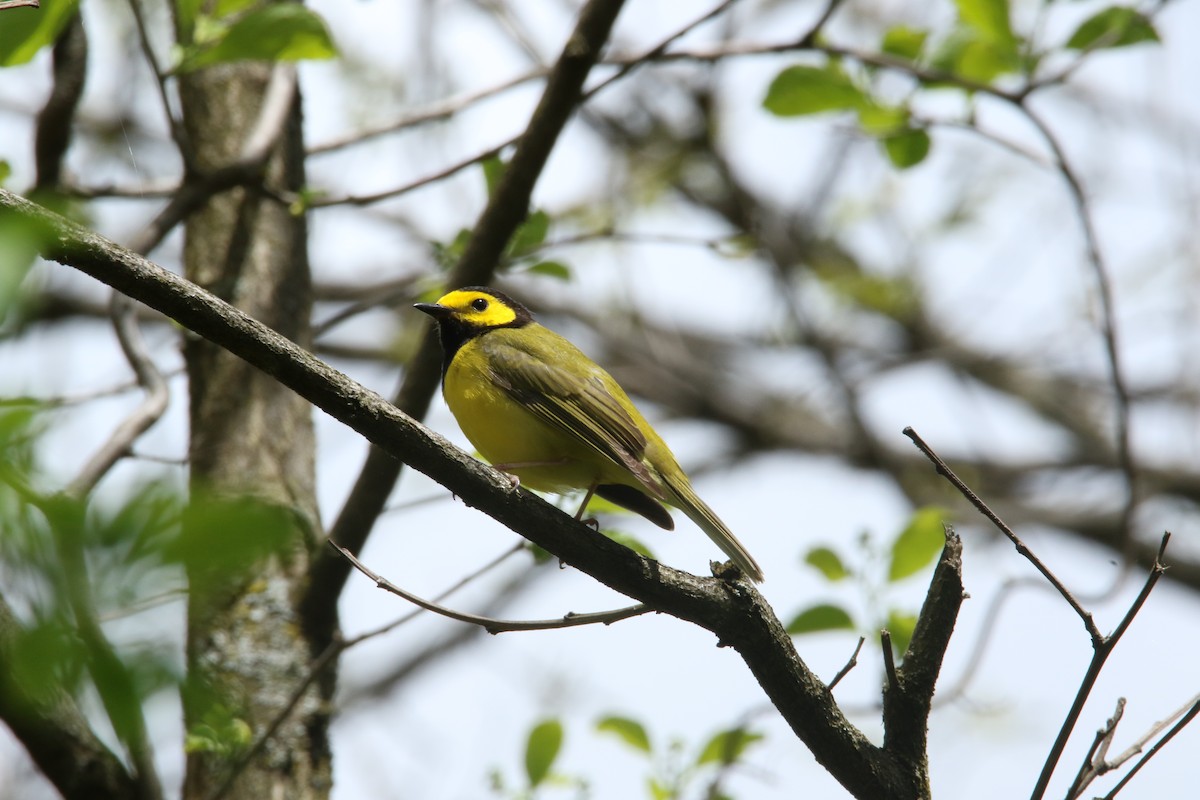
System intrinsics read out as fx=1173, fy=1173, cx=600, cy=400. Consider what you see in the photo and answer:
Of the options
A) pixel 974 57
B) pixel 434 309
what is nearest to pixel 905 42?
pixel 974 57

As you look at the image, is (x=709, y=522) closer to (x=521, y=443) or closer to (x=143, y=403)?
(x=521, y=443)

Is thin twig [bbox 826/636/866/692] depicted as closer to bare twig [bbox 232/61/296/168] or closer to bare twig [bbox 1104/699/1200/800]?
bare twig [bbox 1104/699/1200/800]

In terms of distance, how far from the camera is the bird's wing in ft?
15.0

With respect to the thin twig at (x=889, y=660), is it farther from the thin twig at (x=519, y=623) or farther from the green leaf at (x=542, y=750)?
the green leaf at (x=542, y=750)

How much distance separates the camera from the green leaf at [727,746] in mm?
4656

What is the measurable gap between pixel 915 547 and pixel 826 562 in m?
0.35

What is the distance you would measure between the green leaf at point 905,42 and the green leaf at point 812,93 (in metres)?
0.30

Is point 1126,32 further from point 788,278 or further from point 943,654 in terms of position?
point 788,278

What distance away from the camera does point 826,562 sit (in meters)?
4.51

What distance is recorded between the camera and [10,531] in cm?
102

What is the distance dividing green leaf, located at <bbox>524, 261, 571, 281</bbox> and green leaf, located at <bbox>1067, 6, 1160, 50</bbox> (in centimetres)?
233

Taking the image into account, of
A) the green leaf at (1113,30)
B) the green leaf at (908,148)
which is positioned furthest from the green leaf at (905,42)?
the green leaf at (1113,30)

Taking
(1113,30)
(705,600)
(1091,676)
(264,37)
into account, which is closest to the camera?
(1091,676)

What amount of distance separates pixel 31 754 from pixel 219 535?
275 cm
